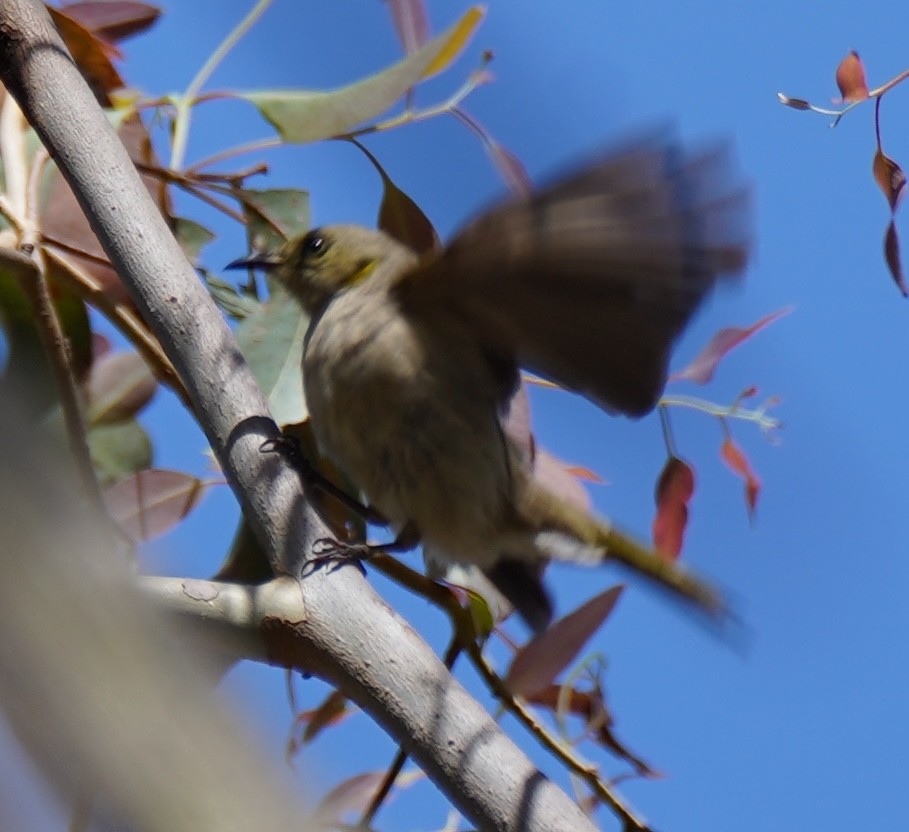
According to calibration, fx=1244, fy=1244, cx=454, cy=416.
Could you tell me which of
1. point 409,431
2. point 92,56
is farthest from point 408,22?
point 409,431

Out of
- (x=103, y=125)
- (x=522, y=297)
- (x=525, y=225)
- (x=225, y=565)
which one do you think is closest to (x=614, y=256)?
(x=525, y=225)

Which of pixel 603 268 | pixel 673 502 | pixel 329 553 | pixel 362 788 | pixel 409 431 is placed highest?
pixel 603 268

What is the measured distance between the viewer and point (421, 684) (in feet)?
3.94

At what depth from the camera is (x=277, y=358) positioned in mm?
2113

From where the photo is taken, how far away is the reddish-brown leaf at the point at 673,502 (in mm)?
2061

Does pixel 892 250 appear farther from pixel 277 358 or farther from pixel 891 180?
pixel 277 358

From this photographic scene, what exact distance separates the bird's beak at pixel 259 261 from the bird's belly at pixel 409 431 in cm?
25

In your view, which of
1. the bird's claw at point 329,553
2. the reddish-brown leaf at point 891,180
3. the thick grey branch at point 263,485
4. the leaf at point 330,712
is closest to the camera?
the thick grey branch at point 263,485

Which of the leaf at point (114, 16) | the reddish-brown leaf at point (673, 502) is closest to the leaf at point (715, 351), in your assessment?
the reddish-brown leaf at point (673, 502)

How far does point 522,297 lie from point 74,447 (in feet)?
2.08

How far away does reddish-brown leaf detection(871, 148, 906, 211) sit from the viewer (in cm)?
168

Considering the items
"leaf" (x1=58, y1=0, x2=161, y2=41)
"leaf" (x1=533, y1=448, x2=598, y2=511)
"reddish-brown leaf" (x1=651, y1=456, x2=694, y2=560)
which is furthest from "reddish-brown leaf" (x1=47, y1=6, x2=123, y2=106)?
"reddish-brown leaf" (x1=651, y1=456, x2=694, y2=560)

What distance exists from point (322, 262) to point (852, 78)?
1054 mm

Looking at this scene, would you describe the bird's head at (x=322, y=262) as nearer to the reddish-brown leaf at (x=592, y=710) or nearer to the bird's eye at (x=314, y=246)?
the bird's eye at (x=314, y=246)
